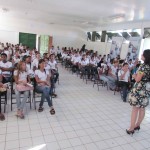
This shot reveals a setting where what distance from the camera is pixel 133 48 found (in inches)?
333

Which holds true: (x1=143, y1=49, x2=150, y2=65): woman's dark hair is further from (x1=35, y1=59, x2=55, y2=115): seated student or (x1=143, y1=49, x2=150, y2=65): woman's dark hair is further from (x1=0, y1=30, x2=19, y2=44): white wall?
(x1=0, y1=30, x2=19, y2=44): white wall

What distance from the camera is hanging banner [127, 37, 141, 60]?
8.19m

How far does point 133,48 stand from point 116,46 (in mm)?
1613

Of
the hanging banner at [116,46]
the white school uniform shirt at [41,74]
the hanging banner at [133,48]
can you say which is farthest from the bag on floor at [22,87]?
the hanging banner at [116,46]

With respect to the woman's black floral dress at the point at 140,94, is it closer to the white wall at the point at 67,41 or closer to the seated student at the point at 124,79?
the seated student at the point at 124,79

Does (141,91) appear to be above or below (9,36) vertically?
Answer: below

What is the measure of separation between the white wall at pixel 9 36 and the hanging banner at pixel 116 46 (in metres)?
7.22

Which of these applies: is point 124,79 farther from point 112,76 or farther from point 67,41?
point 67,41

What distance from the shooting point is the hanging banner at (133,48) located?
819cm

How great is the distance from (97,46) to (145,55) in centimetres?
1002

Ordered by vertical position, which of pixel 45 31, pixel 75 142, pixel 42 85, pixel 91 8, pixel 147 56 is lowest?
pixel 75 142

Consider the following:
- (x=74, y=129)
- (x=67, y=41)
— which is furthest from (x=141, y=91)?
(x=67, y=41)

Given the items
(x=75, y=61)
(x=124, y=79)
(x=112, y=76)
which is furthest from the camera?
(x=75, y=61)

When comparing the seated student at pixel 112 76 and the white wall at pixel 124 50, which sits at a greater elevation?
the white wall at pixel 124 50
